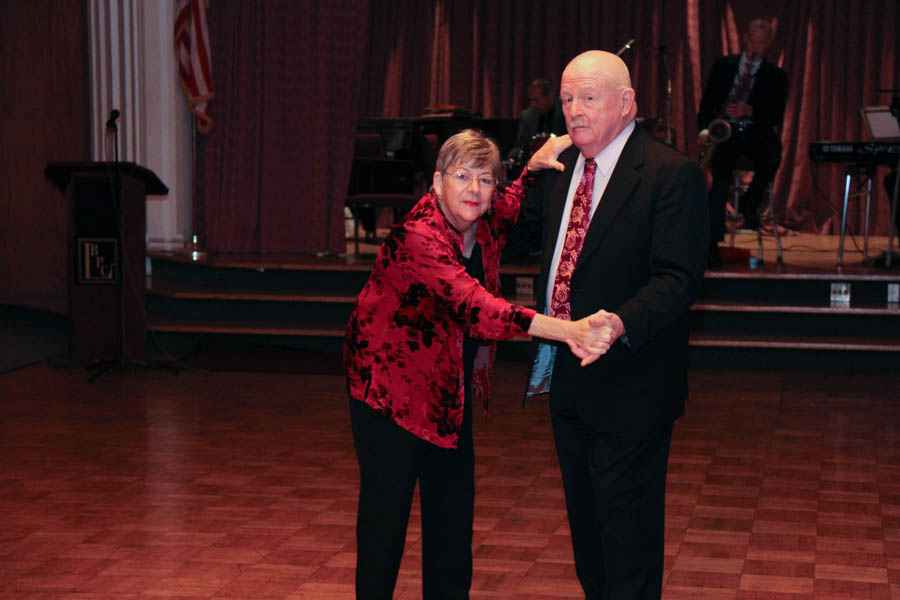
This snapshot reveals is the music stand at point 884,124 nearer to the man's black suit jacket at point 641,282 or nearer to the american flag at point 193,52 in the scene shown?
the american flag at point 193,52

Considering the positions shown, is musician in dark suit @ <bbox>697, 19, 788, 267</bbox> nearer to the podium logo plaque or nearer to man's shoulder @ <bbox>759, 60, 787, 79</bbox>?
man's shoulder @ <bbox>759, 60, 787, 79</bbox>

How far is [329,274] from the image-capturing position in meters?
7.96

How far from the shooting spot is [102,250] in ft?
23.3

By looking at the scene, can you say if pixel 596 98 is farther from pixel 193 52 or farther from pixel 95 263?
pixel 193 52

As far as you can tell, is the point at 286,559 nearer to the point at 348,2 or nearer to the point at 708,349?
the point at 708,349

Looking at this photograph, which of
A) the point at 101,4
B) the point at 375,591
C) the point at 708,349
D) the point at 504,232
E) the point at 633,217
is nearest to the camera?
the point at 633,217

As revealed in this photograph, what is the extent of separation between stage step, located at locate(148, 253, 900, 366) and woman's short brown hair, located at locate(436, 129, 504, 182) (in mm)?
4793

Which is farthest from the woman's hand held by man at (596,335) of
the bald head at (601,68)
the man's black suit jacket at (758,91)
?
the man's black suit jacket at (758,91)

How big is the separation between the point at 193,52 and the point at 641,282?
258 inches

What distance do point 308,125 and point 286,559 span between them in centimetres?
557

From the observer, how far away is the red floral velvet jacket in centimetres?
247

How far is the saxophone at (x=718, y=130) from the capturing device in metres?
7.41

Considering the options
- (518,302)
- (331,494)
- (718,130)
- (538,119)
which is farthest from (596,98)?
(538,119)

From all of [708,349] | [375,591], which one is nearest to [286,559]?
[375,591]
